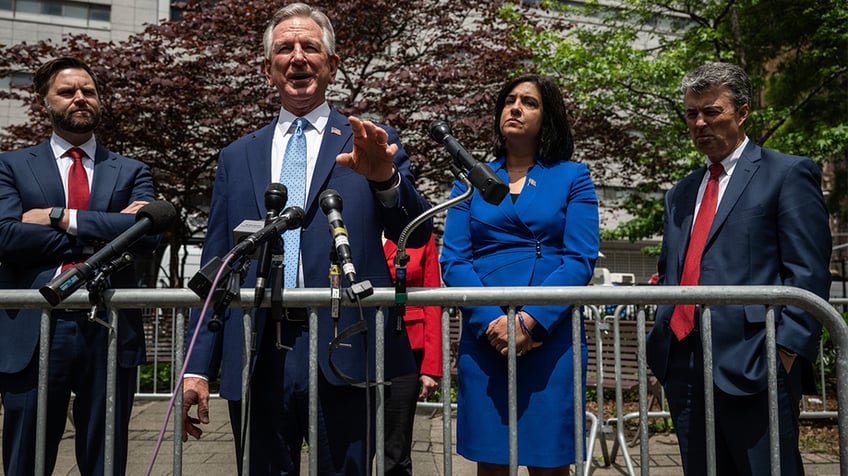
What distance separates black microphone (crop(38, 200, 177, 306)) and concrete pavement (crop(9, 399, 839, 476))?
3.02 meters

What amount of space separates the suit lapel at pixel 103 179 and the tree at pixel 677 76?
7134mm

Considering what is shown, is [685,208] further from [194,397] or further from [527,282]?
[194,397]

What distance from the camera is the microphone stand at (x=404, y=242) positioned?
74.2 inches

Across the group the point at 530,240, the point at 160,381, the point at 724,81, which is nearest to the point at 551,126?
the point at 530,240

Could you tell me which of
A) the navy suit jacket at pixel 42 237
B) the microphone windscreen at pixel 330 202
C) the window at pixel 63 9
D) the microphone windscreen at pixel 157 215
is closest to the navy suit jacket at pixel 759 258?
the microphone windscreen at pixel 330 202

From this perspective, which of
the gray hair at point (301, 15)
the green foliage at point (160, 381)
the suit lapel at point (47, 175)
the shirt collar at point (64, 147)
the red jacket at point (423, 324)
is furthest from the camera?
the green foliage at point (160, 381)

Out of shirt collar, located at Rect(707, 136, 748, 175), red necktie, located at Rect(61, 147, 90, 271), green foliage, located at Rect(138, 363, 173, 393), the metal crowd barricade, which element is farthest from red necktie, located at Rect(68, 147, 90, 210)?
green foliage, located at Rect(138, 363, 173, 393)

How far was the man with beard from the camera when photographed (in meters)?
2.65

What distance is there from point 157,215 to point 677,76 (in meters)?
8.73

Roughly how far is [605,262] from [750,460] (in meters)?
33.5

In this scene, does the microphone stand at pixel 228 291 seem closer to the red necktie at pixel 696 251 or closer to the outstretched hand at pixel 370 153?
the outstretched hand at pixel 370 153

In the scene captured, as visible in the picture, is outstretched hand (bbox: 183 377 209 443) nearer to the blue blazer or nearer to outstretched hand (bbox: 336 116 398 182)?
outstretched hand (bbox: 336 116 398 182)

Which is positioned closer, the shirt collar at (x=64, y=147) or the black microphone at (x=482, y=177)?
the black microphone at (x=482, y=177)

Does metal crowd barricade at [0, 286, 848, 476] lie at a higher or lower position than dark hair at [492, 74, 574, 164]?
lower
